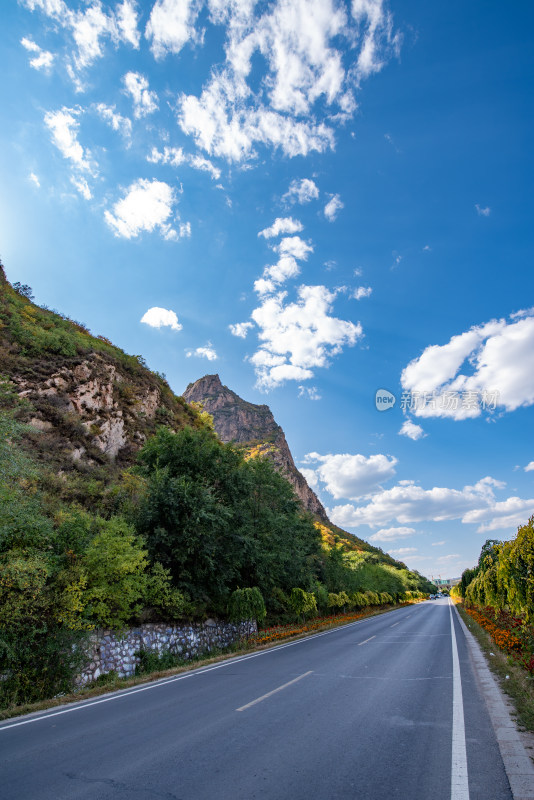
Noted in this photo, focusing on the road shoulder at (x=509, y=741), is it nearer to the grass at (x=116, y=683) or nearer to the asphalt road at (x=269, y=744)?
the asphalt road at (x=269, y=744)

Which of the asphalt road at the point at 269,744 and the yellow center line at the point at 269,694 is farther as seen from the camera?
the yellow center line at the point at 269,694

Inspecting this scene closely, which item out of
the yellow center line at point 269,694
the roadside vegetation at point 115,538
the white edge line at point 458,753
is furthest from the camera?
the roadside vegetation at point 115,538

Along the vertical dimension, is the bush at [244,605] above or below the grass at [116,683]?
above

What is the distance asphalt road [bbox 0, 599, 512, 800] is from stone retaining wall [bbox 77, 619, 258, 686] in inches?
73.0

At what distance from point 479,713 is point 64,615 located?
8667mm

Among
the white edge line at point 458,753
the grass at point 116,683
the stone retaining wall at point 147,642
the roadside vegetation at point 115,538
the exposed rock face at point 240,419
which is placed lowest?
the grass at point 116,683

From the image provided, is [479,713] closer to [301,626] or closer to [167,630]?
[167,630]

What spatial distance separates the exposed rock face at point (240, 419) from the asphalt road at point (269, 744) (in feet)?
344

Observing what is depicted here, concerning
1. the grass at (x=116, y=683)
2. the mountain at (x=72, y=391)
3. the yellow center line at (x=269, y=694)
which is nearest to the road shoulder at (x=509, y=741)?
the yellow center line at (x=269, y=694)

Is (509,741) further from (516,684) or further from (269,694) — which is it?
(269,694)

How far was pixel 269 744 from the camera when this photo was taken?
16.2 feet

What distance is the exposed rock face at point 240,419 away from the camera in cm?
12038

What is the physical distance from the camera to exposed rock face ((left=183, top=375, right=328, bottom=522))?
395 feet

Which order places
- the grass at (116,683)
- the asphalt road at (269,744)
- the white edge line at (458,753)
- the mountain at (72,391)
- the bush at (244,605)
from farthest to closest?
the mountain at (72,391) < the bush at (244,605) < the grass at (116,683) < the asphalt road at (269,744) < the white edge line at (458,753)
